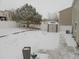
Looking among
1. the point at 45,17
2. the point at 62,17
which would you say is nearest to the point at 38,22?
the point at 45,17

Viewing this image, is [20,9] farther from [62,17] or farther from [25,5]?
[62,17]

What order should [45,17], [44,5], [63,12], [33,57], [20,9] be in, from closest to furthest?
1. [33,57]
2. [63,12]
3. [44,5]
4. [45,17]
5. [20,9]

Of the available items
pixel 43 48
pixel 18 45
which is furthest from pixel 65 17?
pixel 43 48

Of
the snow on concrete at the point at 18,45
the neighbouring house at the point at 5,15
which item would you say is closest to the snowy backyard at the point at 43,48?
the snow on concrete at the point at 18,45

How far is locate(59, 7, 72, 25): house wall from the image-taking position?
17.4 meters

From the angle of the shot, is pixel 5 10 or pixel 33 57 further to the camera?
pixel 5 10

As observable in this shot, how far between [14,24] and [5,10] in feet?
7.83

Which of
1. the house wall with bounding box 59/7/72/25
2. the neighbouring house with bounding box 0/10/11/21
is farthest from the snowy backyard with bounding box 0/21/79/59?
the neighbouring house with bounding box 0/10/11/21

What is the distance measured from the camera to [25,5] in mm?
22797

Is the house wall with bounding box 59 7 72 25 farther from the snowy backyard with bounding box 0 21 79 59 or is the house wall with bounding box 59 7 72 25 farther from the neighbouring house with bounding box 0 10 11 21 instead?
the snowy backyard with bounding box 0 21 79 59

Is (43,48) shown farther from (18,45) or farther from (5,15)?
(5,15)

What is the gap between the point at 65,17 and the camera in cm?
1764

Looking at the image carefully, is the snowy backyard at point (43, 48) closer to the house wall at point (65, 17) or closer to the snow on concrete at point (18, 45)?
the snow on concrete at point (18, 45)

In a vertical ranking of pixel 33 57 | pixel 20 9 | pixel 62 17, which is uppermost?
pixel 20 9
